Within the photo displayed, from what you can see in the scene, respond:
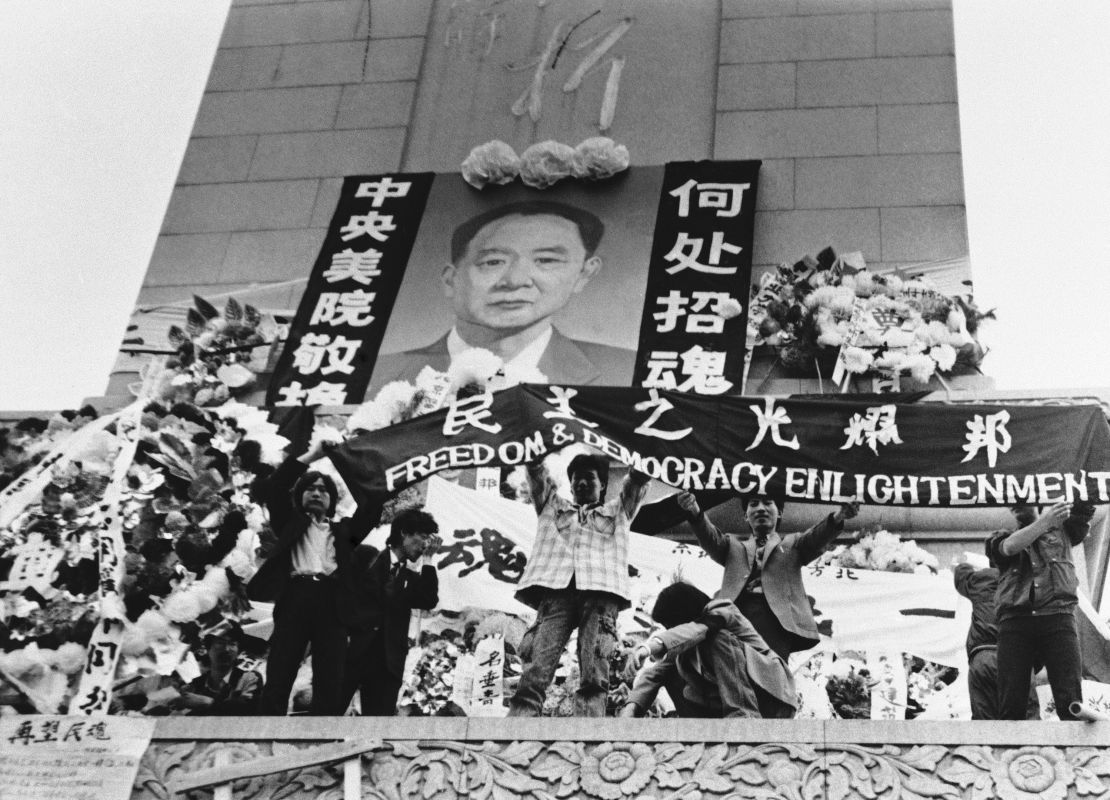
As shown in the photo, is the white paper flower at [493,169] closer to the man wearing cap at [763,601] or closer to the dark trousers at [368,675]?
the man wearing cap at [763,601]

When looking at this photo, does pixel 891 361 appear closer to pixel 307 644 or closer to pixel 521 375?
pixel 521 375

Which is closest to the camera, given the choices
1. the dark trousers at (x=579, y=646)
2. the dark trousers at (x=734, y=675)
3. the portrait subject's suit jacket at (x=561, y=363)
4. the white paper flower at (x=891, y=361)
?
the dark trousers at (x=734, y=675)

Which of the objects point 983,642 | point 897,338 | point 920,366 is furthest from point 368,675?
point 897,338

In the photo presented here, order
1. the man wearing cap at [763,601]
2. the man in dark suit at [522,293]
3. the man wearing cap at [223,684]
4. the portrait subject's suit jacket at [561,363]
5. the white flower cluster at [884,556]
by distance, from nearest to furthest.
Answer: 1. the man wearing cap at [763,601]
2. the man wearing cap at [223,684]
3. the white flower cluster at [884,556]
4. the portrait subject's suit jacket at [561,363]
5. the man in dark suit at [522,293]

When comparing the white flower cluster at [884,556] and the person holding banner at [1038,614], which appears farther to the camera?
the white flower cluster at [884,556]

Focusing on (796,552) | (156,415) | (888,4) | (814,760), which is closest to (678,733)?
(814,760)

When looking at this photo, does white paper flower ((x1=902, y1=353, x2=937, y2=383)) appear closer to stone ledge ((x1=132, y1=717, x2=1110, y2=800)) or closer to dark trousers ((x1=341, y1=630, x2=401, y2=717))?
stone ledge ((x1=132, y1=717, x2=1110, y2=800))

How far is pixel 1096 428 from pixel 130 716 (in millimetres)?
6405

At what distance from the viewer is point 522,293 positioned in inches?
628

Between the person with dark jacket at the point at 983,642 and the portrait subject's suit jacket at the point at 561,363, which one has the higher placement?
the portrait subject's suit jacket at the point at 561,363

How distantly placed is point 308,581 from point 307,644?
1.33 ft

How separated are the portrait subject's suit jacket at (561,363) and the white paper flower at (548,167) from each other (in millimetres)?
1872

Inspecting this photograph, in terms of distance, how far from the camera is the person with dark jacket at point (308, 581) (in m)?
10.9

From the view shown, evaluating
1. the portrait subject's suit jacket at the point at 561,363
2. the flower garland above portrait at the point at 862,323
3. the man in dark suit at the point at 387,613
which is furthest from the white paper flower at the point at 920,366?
the man in dark suit at the point at 387,613
